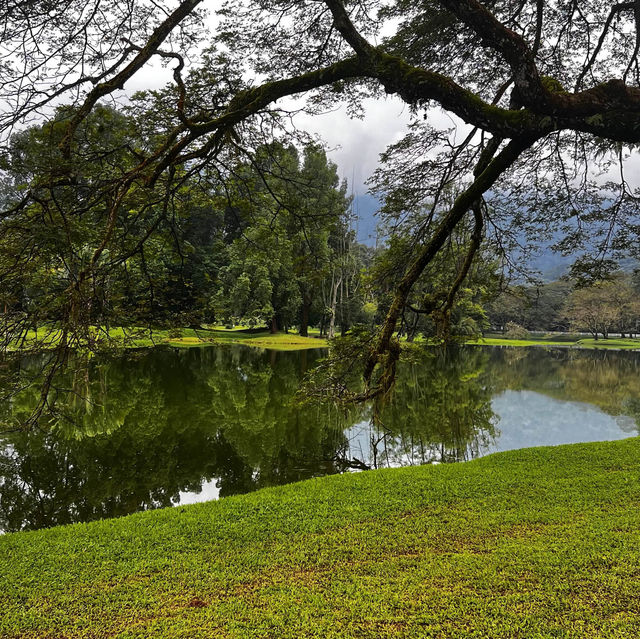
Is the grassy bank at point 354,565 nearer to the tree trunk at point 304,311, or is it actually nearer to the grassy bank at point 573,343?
the tree trunk at point 304,311

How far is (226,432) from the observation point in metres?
8.87

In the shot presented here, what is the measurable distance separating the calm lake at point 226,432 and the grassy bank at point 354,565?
1.14 metres

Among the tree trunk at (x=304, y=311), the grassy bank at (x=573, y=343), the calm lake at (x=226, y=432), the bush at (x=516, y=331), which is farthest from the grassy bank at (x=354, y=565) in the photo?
the bush at (x=516, y=331)

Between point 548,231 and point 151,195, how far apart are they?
5199mm

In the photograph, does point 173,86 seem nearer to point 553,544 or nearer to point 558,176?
point 558,176

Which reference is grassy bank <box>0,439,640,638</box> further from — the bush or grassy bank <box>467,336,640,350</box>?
the bush

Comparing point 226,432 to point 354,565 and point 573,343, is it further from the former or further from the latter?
point 573,343

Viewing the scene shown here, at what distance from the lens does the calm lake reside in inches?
224

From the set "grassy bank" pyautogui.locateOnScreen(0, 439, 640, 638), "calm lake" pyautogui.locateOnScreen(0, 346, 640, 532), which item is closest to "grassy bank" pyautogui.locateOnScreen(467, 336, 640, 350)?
"calm lake" pyautogui.locateOnScreen(0, 346, 640, 532)

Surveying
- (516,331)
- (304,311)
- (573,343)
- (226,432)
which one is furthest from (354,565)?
(573,343)

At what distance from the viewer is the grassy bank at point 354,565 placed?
2.73 meters

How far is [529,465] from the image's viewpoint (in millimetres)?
6082

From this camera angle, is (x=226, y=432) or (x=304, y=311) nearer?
(x=226, y=432)

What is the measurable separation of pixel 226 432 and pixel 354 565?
19.1 ft
